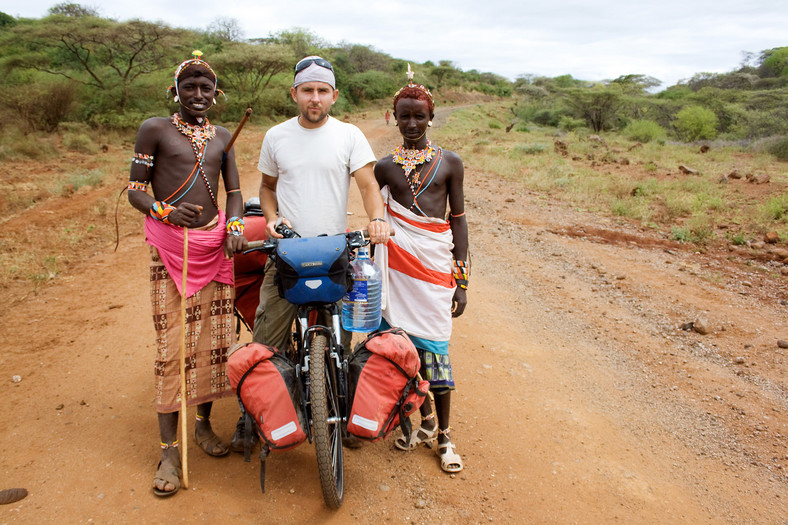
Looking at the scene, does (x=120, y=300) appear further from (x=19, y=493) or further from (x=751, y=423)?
(x=751, y=423)

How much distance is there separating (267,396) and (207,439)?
955mm

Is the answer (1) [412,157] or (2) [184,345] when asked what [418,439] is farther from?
(1) [412,157]

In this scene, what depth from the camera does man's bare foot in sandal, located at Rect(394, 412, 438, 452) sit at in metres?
3.01

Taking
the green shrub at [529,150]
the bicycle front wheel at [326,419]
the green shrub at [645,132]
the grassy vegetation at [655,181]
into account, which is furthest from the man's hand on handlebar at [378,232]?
the green shrub at [645,132]

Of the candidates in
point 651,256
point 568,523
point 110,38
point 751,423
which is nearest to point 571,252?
point 651,256

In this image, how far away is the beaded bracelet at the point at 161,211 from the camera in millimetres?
2596

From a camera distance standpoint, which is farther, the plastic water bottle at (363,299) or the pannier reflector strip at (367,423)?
the plastic water bottle at (363,299)

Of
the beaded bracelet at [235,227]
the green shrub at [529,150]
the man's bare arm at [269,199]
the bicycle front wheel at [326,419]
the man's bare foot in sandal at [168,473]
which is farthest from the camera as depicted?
the green shrub at [529,150]

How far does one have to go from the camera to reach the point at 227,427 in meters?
3.17

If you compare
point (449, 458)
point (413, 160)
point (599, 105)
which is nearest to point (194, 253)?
point (413, 160)

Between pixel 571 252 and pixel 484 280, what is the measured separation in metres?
1.67

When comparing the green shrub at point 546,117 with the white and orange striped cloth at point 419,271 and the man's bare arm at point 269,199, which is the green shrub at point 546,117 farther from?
the man's bare arm at point 269,199

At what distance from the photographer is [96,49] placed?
20.4 meters

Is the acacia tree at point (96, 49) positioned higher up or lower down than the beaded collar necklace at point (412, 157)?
higher up
